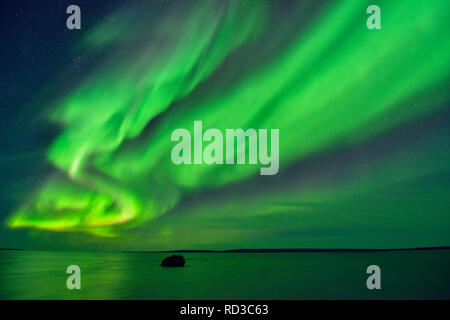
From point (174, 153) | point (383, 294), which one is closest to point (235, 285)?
point (383, 294)

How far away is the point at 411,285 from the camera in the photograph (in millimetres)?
25500

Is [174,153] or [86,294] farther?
[86,294]
